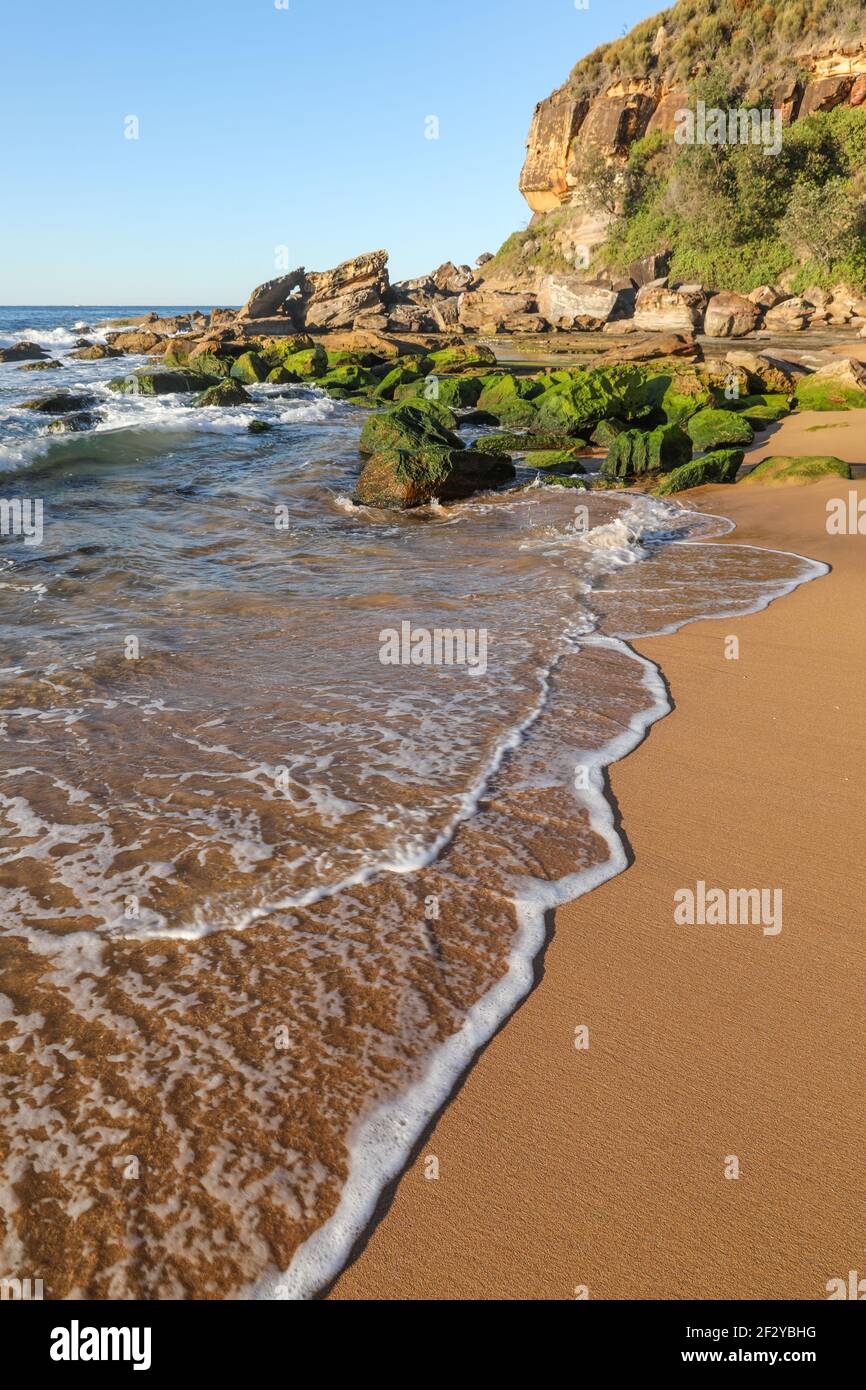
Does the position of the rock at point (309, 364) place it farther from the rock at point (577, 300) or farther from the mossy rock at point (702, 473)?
the mossy rock at point (702, 473)

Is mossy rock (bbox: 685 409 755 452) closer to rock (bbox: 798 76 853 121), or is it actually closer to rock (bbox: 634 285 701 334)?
rock (bbox: 634 285 701 334)

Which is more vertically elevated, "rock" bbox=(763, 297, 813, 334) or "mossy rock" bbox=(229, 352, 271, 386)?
"rock" bbox=(763, 297, 813, 334)

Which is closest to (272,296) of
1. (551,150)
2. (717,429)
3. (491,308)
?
(491,308)

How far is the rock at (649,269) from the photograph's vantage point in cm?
4425

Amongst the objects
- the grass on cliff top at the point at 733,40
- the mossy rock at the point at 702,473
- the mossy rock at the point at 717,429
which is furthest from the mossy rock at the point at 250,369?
the grass on cliff top at the point at 733,40

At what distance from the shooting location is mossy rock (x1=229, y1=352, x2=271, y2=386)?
89.4 feet

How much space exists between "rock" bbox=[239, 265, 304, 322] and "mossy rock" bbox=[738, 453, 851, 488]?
39.7 m

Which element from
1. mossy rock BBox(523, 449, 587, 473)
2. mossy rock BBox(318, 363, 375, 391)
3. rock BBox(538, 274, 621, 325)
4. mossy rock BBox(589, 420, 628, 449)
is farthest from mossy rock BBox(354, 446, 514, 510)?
rock BBox(538, 274, 621, 325)

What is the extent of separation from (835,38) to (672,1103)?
54277 millimetres

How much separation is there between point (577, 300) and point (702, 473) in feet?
116

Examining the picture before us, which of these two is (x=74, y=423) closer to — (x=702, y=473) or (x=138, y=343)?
(x=702, y=473)

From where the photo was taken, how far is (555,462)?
42.3 ft

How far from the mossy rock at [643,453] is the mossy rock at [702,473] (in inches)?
44.4
